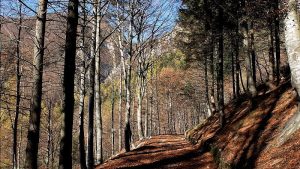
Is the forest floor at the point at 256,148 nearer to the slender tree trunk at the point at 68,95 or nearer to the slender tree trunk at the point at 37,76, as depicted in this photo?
the slender tree trunk at the point at 68,95

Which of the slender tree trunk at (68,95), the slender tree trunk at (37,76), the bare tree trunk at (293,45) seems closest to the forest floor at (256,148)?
the bare tree trunk at (293,45)

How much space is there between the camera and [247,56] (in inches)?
689

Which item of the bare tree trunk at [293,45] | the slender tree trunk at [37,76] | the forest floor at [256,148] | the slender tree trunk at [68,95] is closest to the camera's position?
the forest floor at [256,148]

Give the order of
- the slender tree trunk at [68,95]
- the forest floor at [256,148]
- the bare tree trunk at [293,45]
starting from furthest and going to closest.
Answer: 1. the slender tree trunk at [68,95]
2. the bare tree trunk at [293,45]
3. the forest floor at [256,148]

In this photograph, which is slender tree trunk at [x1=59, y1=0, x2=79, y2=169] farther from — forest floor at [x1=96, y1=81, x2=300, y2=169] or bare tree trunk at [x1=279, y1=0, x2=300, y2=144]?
bare tree trunk at [x1=279, y1=0, x2=300, y2=144]

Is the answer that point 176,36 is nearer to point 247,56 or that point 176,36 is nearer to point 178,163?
point 247,56

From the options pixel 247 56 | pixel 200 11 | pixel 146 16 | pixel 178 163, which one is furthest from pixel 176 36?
pixel 178 163

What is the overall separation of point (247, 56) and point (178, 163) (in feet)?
20.2

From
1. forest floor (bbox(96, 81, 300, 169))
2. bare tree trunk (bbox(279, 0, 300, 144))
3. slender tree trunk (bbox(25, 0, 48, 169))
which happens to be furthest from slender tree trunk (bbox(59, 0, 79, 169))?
bare tree trunk (bbox(279, 0, 300, 144))

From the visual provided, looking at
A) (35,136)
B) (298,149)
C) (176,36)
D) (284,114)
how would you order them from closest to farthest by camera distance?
(298,149) → (35,136) → (284,114) → (176,36)

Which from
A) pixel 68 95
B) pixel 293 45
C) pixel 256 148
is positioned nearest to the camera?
pixel 293 45

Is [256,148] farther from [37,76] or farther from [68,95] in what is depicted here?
[37,76]

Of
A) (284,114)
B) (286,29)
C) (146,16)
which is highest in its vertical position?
(146,16)

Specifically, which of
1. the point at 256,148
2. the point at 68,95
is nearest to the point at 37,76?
the point at 68,95
